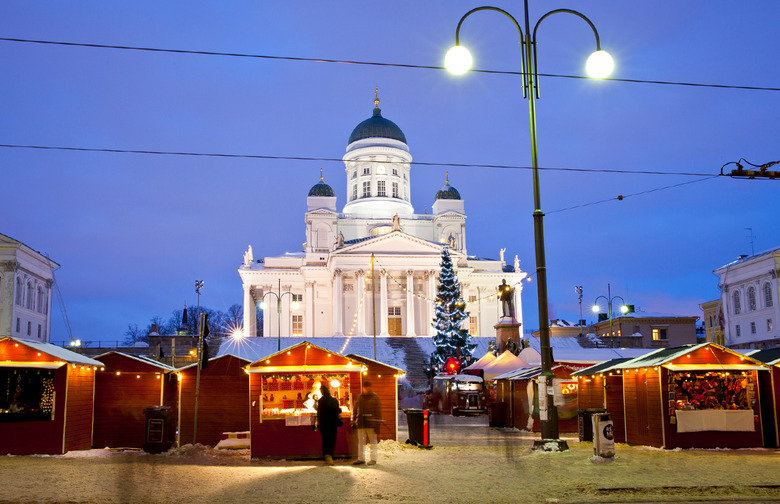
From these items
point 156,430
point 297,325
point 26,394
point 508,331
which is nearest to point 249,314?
point 297,325

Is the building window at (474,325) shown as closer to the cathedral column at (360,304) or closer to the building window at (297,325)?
the cathedral column at (360,304)

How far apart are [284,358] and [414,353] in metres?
46.4

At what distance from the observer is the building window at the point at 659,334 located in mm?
80938

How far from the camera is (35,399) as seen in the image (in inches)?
663

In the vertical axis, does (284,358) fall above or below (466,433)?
above

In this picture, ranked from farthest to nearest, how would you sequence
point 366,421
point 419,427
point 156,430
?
point 419,427
point 156,430
point 366,421

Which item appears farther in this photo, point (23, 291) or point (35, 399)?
point (23, 291)

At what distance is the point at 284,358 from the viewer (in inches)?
650

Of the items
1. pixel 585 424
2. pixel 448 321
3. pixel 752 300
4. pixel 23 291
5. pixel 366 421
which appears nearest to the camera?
pixel 366 421

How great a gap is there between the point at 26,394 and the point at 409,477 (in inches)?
366

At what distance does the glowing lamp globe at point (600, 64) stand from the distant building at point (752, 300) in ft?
203

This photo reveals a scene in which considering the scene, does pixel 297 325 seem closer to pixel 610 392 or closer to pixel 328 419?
pixel 610 392

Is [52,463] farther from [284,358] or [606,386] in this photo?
Answer: [606,386]

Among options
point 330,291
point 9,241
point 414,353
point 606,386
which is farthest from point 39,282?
point 606,386
